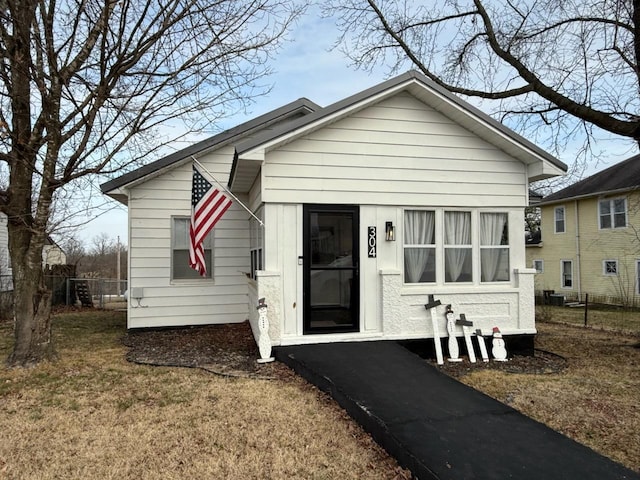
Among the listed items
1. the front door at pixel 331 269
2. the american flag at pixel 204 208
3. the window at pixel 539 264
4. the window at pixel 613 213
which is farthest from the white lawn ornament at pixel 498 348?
the window at pixel 539 264

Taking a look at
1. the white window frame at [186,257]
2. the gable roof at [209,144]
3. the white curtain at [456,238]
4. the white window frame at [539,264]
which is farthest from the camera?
the white window frame at [539,264]

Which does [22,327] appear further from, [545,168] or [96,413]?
[545,168]

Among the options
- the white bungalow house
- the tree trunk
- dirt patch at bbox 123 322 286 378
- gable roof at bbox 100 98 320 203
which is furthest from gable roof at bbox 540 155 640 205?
the tree trunk

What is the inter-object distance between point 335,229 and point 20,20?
487 cm

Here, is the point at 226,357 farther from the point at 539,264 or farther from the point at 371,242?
the point at 539,264

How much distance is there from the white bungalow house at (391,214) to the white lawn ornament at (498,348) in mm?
254

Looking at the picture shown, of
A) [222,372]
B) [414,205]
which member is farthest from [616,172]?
[222,372]

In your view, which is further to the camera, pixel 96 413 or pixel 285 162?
pixel 285 162

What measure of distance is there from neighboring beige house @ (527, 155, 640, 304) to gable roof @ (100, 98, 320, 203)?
49.4 feet

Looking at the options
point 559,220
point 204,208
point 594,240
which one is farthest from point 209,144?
point 559,220

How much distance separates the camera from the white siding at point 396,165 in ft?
21.3

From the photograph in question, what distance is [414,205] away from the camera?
6836 mm

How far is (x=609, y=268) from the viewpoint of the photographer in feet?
67.1

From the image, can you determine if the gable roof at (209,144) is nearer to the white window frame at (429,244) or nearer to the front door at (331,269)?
the front door at (331,269)
